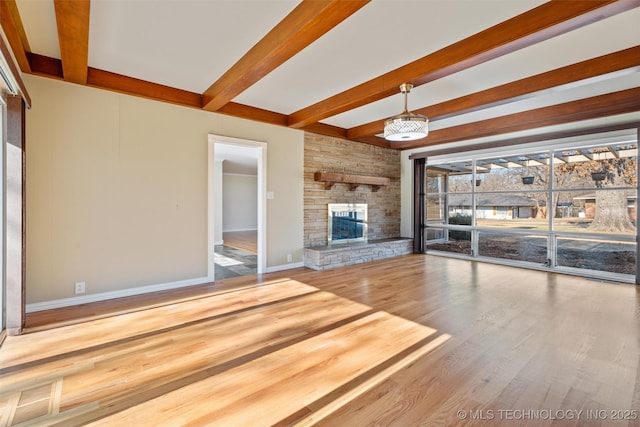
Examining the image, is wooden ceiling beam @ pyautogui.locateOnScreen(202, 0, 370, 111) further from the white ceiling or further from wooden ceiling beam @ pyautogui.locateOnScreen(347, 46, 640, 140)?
wooden ceiling beam @ pyautogui.locateOnScreen(347, 46, 640, 140)

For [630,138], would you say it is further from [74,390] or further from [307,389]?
[74,390]

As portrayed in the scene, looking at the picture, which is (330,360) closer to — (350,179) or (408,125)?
(408,125)

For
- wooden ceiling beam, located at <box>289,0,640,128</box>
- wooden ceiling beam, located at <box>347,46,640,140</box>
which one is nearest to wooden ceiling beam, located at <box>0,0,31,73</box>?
wooden ceiling beam, located at <box>289,0,640,128</box>

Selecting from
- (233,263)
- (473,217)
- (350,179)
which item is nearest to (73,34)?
(233,263)

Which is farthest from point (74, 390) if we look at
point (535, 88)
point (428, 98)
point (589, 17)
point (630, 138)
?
point (630, 138)

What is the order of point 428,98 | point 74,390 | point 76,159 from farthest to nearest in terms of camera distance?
point 428,98 → point 76,159 → point 74,390

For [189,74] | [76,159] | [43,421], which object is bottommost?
[43,421]

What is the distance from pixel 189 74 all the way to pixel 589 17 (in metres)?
3.74

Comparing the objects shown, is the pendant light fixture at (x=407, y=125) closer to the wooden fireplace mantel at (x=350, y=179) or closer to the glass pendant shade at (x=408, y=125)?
the glass pendant shade at (x=408, y=125)

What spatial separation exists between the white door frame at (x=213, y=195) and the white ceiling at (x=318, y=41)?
819 mm

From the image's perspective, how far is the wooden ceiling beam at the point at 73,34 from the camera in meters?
2.02

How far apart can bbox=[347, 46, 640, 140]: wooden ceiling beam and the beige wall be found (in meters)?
3.17

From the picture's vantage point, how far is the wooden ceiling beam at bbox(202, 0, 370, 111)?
6.63 ft

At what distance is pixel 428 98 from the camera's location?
13.6ft
